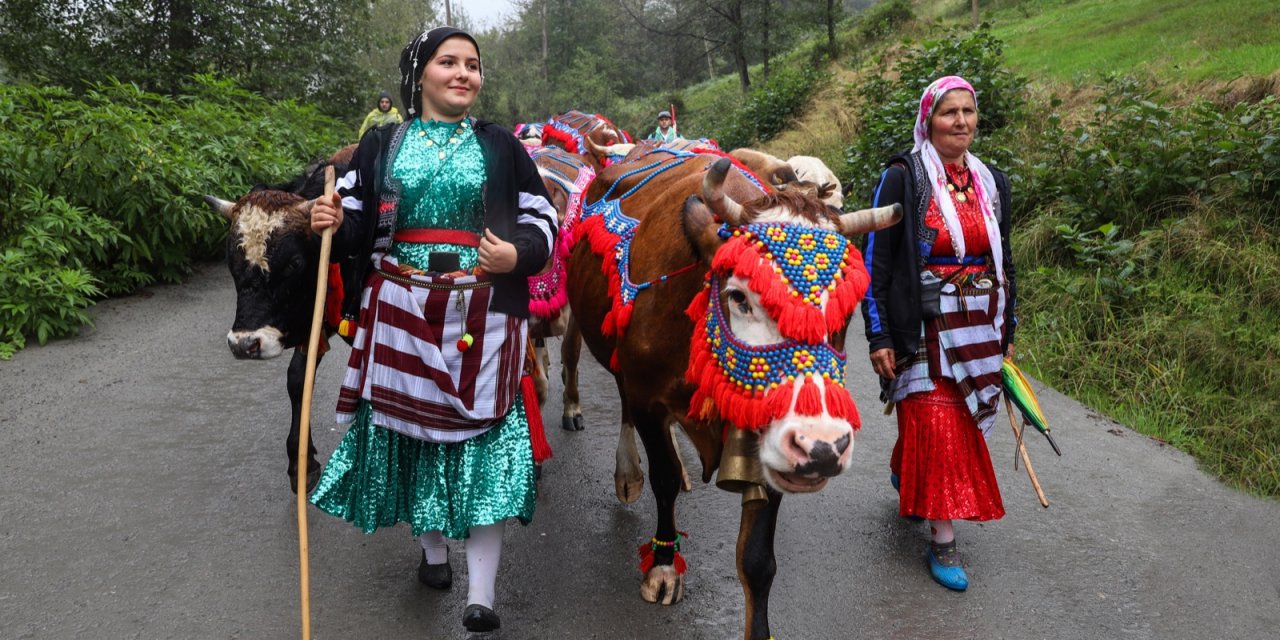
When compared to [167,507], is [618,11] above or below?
above

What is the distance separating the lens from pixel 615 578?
11.7 ft

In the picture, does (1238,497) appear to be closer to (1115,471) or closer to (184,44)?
(1115,471)

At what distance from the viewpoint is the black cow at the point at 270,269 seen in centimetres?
325

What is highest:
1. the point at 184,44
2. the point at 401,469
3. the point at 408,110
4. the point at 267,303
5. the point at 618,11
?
the point at 618,11

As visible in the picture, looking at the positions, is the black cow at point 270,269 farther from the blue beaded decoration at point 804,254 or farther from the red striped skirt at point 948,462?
the red striped skirt at point 948,462

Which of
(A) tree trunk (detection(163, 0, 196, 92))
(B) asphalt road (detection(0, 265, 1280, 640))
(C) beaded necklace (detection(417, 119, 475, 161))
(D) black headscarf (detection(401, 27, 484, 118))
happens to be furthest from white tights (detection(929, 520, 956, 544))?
(A) tree trunk (detection(163, 0, 196, 92))

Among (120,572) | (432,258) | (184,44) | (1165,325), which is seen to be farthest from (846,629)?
(184,44)

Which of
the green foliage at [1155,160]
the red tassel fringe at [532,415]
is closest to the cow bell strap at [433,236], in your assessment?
the red tassel fringe at [532,415]

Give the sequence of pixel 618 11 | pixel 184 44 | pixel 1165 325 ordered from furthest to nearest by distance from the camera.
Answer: pixel 618 11 → pixel 184 44 → pixel 1165 325

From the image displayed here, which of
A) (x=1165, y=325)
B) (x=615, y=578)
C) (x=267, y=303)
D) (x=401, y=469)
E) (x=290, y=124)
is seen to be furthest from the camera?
(x=290, y=124)

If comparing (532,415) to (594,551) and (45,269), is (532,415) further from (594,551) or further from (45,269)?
(45,269)

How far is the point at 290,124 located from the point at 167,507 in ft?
37.5

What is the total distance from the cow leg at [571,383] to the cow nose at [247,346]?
93.4 inches

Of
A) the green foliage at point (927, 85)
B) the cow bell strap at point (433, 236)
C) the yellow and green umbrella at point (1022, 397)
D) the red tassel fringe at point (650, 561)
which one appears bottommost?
the red tassel fringe at point (650, 561)
